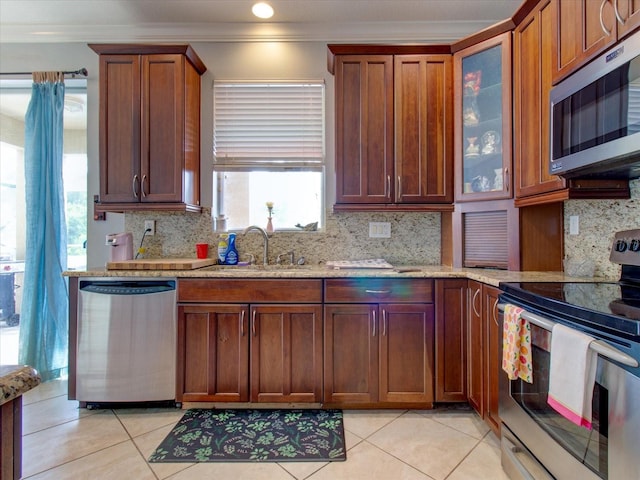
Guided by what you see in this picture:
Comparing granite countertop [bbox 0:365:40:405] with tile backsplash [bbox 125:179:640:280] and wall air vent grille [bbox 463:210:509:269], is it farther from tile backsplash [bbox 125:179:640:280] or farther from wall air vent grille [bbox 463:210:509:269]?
wall air vent grille [bbox 463:210:509:269]

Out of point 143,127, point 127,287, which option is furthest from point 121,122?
point 127,287

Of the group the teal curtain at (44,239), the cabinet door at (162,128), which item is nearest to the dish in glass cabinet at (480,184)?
the cabinet door at (162,128)

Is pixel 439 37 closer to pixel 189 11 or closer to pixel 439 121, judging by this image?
pixel 439 121

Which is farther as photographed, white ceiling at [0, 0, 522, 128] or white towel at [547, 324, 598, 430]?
white ceiling at [0, 0, 522, 128]

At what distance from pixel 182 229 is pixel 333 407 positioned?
6.02ft

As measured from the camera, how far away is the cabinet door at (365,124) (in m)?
2.28

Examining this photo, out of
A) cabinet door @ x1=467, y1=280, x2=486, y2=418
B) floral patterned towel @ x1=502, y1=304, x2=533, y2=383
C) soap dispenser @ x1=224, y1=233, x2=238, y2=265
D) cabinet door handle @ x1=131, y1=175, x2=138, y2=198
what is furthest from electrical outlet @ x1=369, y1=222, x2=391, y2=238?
cabinet door handle @ x1=131, y1=175, x2=138, y2=198

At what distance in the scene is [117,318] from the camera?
200 centimetres

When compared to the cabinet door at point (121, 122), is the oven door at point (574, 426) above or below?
below

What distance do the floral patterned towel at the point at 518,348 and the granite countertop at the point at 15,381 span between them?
61.5 inches

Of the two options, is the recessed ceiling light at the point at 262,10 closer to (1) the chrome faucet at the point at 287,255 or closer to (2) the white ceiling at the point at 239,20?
(2) the white ceiling at the point at 239,20

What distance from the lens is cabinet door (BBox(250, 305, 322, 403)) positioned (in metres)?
2.01

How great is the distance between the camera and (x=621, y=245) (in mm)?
1552

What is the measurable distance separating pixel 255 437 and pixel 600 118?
90.9 inches
